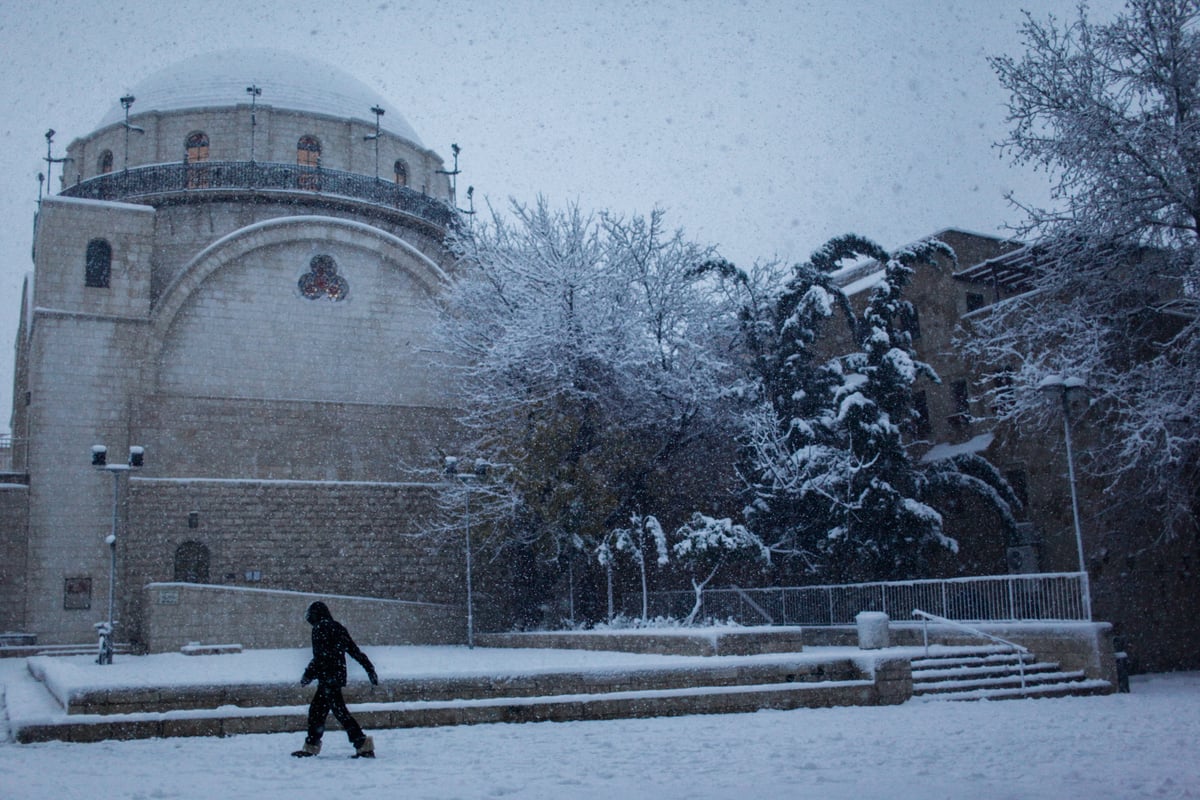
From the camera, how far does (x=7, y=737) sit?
29.9 ft

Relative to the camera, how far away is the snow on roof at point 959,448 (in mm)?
20469

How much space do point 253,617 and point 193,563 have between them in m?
3.02

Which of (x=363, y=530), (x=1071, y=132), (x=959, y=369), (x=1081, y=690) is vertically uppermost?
(x=1071, y=132)

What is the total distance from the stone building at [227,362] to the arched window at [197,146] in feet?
0.15

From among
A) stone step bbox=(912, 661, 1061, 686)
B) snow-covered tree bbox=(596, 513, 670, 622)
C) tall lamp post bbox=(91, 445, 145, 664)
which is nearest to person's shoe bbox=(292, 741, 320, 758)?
stone step bbox=(912, 661, 1061, 686)

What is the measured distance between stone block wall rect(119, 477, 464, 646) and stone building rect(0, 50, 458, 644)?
4cm

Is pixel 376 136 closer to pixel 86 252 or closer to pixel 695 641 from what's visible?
pixel 86 252

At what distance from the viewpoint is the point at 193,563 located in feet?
73.7

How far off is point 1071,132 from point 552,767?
12943 mm

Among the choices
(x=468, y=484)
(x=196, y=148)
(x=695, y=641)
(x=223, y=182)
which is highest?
(x=196, y=148)

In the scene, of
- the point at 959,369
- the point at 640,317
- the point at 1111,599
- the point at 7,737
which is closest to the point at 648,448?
the point at 640,317

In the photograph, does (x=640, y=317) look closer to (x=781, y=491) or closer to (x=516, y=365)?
(x=516, y=365)

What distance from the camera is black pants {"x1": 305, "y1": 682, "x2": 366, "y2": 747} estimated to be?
780 centimetres

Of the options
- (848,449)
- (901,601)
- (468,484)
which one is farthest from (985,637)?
(468,484)
